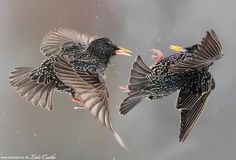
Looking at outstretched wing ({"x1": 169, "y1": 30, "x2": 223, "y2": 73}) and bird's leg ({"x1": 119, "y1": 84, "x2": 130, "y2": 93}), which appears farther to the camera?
bird's leg ({"x1": 119, "y1": 84, "x2": 130, "y2": 93})

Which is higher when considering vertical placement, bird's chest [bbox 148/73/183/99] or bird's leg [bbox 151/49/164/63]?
bird's leg [bbox 151/49/164/63]

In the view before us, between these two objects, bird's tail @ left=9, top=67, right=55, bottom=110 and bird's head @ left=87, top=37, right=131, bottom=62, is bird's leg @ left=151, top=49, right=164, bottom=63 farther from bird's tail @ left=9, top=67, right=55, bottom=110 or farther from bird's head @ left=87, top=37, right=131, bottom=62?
bird's tail @ left=9, top=67, right=55, bottom=110

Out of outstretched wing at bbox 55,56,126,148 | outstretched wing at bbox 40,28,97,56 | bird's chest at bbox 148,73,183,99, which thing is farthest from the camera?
outstretched wing at bbox 40,28,97,56

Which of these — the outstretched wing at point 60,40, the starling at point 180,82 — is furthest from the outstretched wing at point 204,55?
the outstretched wing at point 60,40

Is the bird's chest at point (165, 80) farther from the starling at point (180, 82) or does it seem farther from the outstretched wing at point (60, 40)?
the outstretched wing at point (60, 40)

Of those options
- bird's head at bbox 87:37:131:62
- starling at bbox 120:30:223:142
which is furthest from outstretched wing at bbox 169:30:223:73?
bird's head at bbox 87:37:131:62

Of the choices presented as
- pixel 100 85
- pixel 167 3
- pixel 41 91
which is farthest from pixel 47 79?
pixel 167 3

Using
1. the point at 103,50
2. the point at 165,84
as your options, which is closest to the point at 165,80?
the point at 165,84
